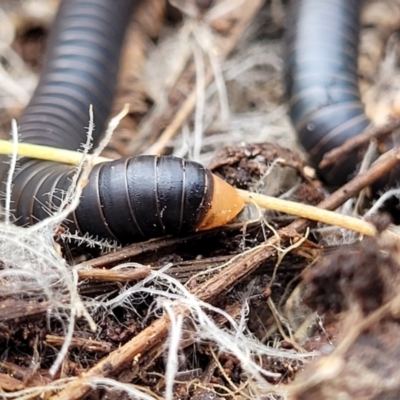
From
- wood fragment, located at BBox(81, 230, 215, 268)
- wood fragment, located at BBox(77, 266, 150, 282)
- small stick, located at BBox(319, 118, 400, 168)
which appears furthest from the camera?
small stick, located at BBox(319, 118, 400, 168)

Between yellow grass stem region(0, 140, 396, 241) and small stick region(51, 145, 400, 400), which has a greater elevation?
yellow grass stem region(0, 140, 396, 241)

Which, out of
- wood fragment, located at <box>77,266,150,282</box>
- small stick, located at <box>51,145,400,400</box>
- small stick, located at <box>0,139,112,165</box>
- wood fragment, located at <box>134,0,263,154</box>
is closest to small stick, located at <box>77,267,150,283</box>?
wood fragment, located at <box>77,266,150,282</box>

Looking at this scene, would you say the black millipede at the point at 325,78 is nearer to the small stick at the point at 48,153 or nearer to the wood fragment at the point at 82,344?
the small stick at the point at 48,153

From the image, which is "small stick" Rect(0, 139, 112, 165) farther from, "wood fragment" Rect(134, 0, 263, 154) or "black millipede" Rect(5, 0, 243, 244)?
"wood fragment" Rect(134, 0, 263, 154)

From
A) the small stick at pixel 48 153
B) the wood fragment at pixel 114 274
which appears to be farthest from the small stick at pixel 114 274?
the small stick at pixel 48 153

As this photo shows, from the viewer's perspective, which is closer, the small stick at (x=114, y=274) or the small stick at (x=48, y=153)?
the small stick at (x=114, y=274)

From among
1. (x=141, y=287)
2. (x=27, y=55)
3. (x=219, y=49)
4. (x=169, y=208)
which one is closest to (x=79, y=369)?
(x=141, y=287)

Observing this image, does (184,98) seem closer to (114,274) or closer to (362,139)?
(362,139)

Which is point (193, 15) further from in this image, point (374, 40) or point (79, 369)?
point (79, 369)
